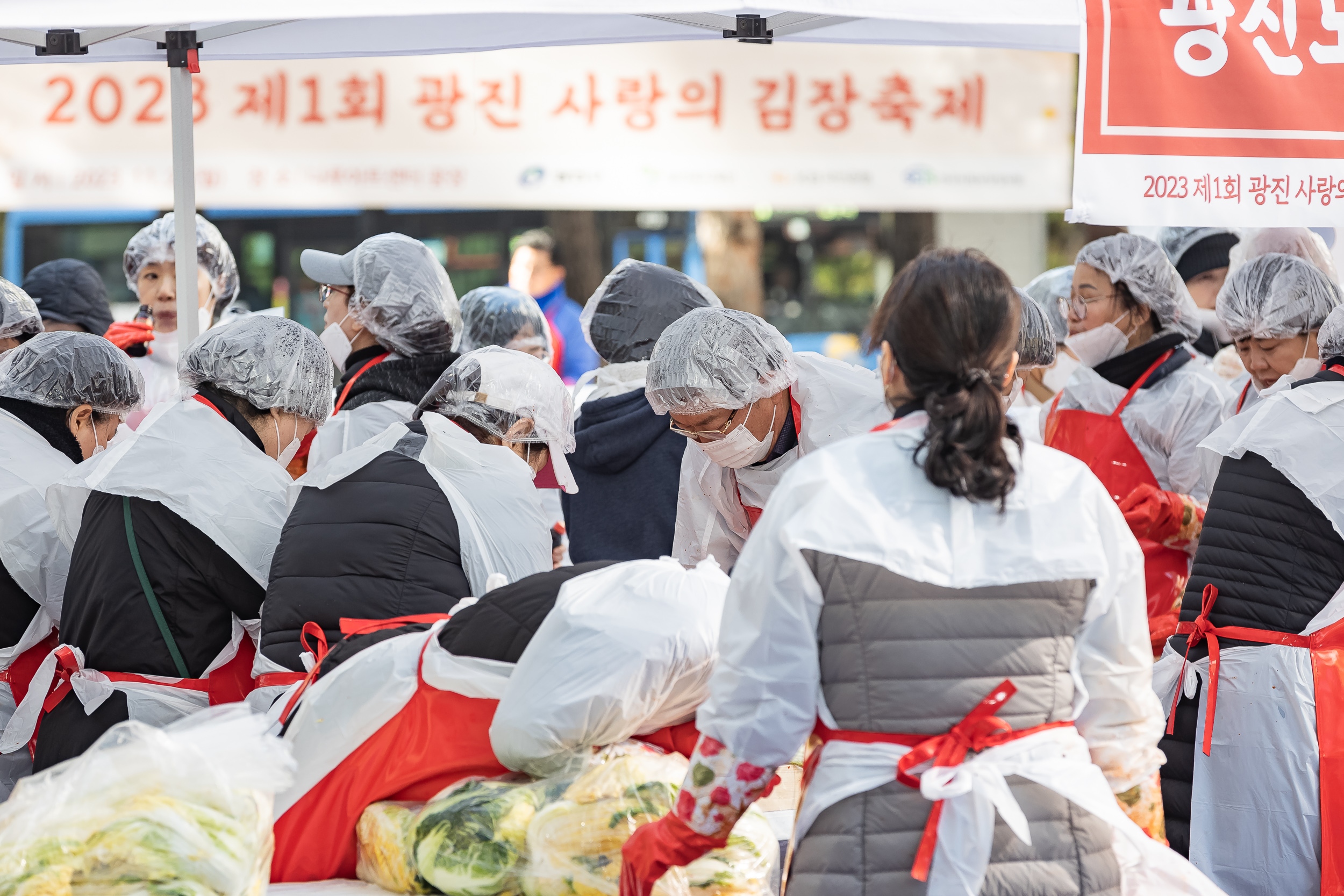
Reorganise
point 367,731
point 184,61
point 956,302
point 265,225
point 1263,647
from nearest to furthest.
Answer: point 956,302, point 367,731, point 1263,647, point 184,61, point 265,225

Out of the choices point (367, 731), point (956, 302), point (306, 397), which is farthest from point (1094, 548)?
point (306, 397)

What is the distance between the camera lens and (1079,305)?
4398 mm

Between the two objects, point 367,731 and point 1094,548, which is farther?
point 367,731

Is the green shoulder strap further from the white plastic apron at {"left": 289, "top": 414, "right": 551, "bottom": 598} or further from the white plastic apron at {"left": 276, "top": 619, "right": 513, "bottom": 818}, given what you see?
the white plastic apron at {"left": 276, "top": 619, "right": 513, "bottom": 818}

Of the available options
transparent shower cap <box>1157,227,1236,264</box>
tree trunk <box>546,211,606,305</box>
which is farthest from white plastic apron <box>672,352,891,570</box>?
tree trunk <box>546,211,606,305</box>

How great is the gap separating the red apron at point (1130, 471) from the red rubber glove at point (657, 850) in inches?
93.9

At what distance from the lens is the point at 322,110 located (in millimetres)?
5297

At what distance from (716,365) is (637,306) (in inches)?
48.1

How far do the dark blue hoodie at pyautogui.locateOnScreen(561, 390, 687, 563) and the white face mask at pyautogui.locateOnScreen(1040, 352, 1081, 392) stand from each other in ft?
7.70

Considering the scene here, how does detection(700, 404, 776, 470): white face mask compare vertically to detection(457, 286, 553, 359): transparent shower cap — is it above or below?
below

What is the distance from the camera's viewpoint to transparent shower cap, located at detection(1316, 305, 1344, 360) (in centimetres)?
330

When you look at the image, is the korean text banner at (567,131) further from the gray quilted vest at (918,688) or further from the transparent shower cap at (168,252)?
the gray quilted vest at (918,688)

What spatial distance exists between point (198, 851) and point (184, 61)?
2.72 metres

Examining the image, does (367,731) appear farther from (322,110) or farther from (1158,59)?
(322,110)
